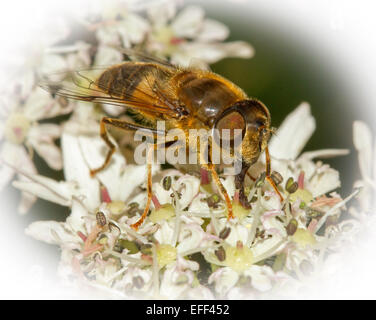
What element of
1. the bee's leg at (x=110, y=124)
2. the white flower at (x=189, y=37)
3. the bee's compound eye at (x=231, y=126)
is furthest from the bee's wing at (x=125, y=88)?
the white flower at (x=189, y=37)

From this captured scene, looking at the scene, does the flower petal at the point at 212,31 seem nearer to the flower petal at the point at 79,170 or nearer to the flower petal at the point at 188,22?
the flower petal at the point at 188,22

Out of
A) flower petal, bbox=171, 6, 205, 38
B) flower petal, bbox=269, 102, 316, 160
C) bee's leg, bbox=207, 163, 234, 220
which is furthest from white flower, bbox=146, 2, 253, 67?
bee's leg, bbox=207, 163, 234, 220

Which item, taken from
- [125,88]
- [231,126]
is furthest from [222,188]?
[125,88]

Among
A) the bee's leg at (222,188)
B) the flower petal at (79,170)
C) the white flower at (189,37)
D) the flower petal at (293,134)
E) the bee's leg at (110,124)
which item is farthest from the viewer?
the white flower at (189,37)

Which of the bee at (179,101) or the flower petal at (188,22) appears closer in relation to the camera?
the bee at (179,101)

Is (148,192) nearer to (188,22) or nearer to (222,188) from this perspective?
(222,188)

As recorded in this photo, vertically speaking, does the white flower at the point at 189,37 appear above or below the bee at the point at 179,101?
above

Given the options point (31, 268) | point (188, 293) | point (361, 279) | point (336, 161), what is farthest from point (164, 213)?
point (336, 161)

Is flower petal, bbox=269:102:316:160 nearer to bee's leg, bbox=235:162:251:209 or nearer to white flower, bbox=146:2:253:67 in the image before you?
bee's leg, bbox=235:162:251:209
